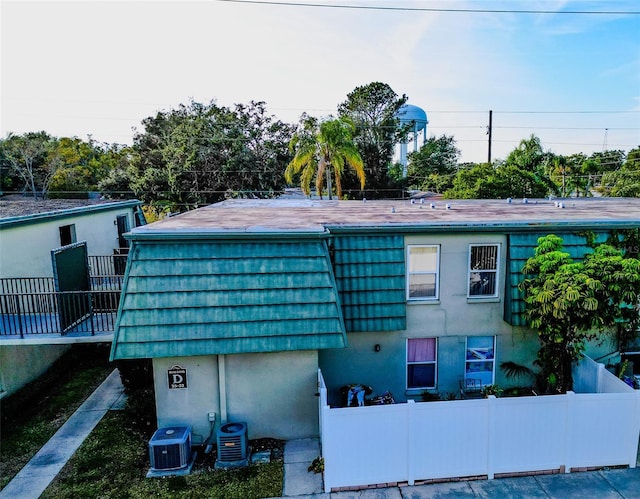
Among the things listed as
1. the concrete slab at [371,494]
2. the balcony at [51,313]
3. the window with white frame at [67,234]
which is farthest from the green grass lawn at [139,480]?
the window with white frame at [67,234]

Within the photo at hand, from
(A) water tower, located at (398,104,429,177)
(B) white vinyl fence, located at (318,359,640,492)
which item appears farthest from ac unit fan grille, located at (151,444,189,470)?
(A) water tower, located at (398,104,429,177)

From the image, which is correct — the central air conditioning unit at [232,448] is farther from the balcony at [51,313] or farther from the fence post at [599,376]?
the fence post at [599,376]

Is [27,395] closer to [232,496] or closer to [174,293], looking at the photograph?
[174,293]

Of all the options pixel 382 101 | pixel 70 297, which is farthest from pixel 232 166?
pixel 70 297

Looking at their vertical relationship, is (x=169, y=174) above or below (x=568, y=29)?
below

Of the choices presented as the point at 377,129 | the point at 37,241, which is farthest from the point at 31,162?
the point at 37,241

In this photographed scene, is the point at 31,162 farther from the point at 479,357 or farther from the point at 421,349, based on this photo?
the point at 479,357
